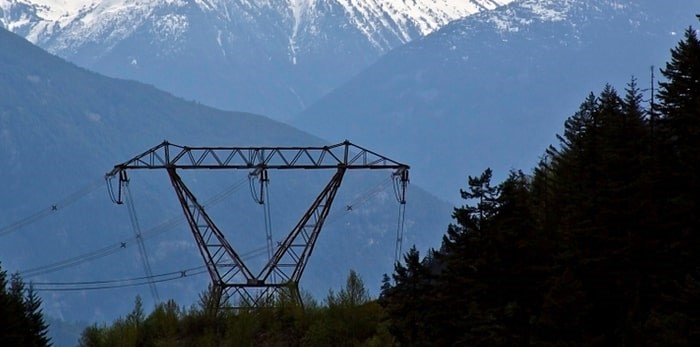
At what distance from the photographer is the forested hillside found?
39.5 metres

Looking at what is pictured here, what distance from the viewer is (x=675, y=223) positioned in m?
Result: 39.8

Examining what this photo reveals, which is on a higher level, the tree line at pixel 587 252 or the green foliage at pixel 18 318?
the green foliage at pixel 18 318

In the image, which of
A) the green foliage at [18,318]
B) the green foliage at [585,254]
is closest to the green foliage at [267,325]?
the green foliage at [18,318]

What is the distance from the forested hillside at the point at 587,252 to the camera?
39.5 meters

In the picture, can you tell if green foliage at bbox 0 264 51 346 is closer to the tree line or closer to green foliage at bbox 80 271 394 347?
green foliage at bbox 80 271 394 347

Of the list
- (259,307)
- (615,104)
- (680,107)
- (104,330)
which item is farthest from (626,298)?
(104,330)

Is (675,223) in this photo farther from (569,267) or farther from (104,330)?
(104,330)

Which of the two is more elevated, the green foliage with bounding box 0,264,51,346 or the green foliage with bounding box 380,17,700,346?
the green foliage with bounding box 0,264,51,346

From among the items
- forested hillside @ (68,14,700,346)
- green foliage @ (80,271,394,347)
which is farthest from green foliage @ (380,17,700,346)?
green foliage @ (80,271,394,347)

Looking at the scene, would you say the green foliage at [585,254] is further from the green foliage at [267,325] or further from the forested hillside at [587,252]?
the green foliage at [267,325]

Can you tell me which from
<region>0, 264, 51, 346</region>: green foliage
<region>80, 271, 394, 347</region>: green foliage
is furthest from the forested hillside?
<region>0, 264, 51, 346</region>: green foliage

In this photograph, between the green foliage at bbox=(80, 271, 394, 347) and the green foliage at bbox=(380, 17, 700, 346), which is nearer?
the green foliage at bbox=(380, 17, 700, 346)

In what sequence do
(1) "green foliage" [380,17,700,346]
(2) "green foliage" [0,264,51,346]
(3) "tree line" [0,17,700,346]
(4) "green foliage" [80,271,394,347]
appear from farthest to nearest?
(2) "green foliage" [0,264,51,346], (4) "green foliage" [80,271,394,347], (1) "green foliage" [380,17,700,346], (3) "tree line" [0,17,700,346]

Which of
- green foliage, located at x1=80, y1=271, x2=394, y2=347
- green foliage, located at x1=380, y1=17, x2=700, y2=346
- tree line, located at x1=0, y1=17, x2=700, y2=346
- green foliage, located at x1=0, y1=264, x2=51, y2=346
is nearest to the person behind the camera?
tree line, located at x1=0, y1=17, x2=700, y2=346
